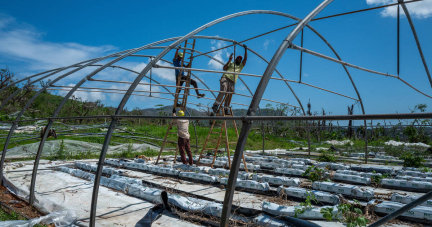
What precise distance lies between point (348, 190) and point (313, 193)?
2.84 feet

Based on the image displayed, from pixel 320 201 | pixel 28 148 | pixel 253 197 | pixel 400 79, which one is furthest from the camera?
pixel 28 148

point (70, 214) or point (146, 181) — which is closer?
point (70, 214)

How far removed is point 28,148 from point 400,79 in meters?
11.4

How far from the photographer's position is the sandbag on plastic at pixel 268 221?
141 inches

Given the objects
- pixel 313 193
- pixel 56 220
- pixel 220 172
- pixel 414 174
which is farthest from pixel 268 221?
pixel 414 174

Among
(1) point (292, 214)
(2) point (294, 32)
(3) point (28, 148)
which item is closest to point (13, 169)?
(3) point (28, 148)

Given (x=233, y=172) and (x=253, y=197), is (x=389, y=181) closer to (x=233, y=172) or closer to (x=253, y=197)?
(x=253, y=197)

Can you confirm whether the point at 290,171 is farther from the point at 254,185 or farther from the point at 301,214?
the point at 301,214

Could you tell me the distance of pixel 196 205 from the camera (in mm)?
4199

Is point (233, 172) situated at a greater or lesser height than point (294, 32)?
lesser

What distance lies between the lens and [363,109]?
862cm

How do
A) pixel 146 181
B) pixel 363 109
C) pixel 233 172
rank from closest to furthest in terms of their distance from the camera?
pixel 233 172 → pixel 146 181 → pixel 363 109

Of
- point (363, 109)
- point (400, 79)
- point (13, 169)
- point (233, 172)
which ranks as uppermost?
point (400, 79)

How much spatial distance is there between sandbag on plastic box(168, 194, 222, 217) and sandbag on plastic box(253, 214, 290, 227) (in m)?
0.50
